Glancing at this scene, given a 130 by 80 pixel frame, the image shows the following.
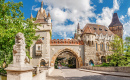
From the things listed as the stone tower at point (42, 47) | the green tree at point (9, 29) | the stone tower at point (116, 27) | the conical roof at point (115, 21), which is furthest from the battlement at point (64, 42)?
the conical roof at point (115, 21)

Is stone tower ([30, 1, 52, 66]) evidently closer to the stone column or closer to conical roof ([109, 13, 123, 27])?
the stone column

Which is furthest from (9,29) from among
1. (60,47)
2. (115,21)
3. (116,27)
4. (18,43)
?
(115,21)

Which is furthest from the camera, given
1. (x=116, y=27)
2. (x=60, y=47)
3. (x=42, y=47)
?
(x=116, y=27)

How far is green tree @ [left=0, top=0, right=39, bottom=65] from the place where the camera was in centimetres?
1039

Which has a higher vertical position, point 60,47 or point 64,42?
point 64,42

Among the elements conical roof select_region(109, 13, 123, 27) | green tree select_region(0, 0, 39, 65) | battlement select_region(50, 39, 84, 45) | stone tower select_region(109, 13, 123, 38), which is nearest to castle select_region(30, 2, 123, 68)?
battlement select_region(50, 39, 84, 45)

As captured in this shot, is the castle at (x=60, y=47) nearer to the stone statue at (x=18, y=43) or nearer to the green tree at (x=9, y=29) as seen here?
the green tree at (x=9, y=29)

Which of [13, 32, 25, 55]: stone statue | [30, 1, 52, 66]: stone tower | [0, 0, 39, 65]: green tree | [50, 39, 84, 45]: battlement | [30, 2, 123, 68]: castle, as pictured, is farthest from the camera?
[50, 39, 84, 45]: battlement

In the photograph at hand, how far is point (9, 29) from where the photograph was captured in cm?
1028

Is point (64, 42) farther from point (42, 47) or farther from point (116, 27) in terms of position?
point (116, 27)

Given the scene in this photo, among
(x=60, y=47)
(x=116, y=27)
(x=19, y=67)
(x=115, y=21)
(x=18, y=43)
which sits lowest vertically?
(x=19, y=67)

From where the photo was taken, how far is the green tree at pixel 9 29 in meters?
10.4

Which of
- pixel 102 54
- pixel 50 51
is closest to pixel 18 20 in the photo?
pixel 50 51

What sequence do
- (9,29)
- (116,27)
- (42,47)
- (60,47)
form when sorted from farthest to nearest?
(116,27) < (60,47) < (42,47) < (9,29)
